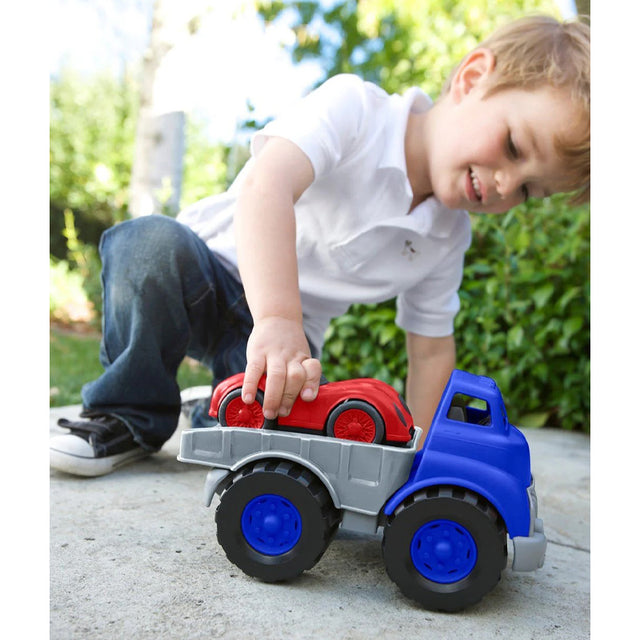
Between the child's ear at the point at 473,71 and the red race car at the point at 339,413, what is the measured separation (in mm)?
820

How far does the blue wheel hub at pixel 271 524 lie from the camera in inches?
34.5

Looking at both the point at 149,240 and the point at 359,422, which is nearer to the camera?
the point at 359,422

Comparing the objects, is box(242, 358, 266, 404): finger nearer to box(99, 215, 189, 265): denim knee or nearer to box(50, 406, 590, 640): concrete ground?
box(50, 406, 590, 640): concrete ground

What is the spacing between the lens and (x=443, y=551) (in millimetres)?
837

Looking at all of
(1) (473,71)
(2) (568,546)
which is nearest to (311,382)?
(2) (568,546)

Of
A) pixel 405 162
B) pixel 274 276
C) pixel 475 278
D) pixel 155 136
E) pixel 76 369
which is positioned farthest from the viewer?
pixel 155 136

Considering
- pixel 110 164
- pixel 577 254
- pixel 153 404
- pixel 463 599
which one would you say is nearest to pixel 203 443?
pixel 463 599

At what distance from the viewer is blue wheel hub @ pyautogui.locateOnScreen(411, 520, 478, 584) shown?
834 mm

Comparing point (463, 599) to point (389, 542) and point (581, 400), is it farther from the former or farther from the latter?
point (581, 400)

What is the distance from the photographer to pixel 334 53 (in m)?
4.60

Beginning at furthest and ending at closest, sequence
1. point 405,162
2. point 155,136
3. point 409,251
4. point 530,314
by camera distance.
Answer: point 155,136, point 530,314, point 409,251, point 405,162

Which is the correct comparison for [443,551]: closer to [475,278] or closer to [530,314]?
[530,314]

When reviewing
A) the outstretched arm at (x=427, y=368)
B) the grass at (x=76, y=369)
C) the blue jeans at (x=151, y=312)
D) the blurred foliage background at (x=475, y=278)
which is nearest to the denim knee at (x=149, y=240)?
the blue jeans at (x=151, y=312)

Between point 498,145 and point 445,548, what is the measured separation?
0.82 metres
